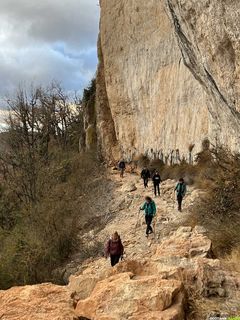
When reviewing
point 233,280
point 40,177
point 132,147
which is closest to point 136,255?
point 233,280

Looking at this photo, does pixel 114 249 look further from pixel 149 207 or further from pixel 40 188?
pixel 40 188

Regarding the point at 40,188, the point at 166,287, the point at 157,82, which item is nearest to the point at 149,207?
the point at 166,287

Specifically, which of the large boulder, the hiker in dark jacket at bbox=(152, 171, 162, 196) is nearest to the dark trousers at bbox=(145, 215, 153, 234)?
the hiker in dark jacket at bbox=(152, 171, 162, 196)

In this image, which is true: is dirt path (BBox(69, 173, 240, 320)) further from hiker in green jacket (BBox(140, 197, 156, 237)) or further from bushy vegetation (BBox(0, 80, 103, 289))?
bushy vegetation (BBox(0, 80, 103, 289))

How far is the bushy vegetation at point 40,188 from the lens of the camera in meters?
16.9

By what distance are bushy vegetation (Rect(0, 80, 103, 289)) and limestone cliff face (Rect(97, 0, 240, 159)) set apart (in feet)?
13.4

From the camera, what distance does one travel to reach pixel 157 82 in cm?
2861

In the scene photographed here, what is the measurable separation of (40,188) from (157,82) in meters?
9.87

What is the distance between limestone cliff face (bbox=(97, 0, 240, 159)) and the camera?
10688mm

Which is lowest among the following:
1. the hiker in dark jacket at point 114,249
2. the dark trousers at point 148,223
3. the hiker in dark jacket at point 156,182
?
the hiker in dark jacket at point 114,249

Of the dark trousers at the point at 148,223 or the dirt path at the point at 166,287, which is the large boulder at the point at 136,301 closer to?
the dirt path at the point at 166,287

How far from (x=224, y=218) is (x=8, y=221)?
46.5 feet

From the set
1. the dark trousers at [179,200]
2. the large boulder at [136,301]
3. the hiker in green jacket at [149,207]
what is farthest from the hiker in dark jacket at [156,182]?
the large boulder at [136,301]

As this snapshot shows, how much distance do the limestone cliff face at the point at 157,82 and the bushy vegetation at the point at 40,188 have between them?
4077mm
